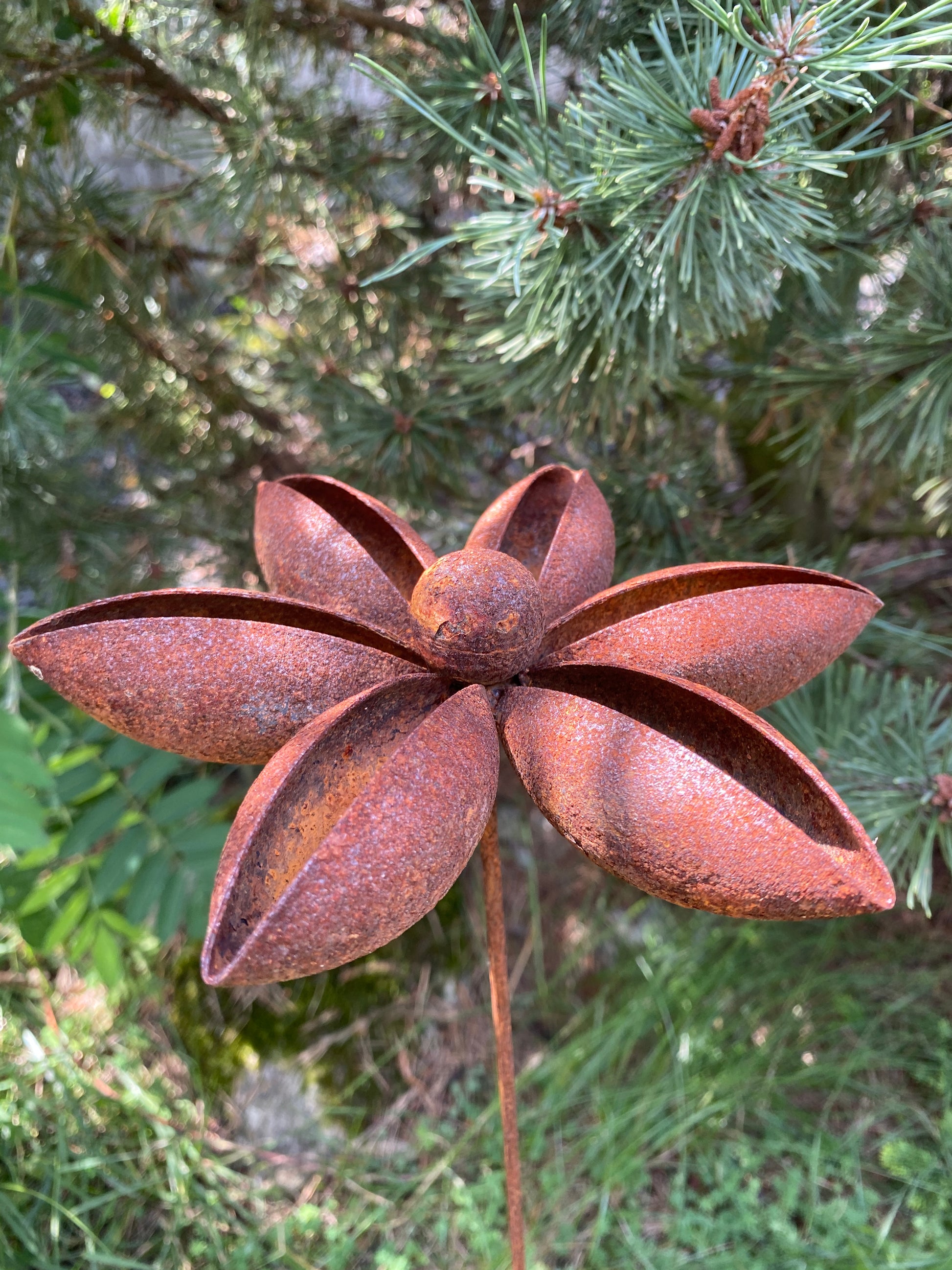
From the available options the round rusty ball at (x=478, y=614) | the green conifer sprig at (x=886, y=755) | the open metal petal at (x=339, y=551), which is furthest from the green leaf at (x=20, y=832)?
the green conifer sprig at (x=886, y=755)

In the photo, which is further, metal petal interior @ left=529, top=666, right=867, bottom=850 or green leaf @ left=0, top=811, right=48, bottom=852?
green leaf @ left=0, top=811, right=48, bottom=852

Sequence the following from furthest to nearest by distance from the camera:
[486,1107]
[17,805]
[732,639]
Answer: [486,1107]
[17,805]
[732,639]

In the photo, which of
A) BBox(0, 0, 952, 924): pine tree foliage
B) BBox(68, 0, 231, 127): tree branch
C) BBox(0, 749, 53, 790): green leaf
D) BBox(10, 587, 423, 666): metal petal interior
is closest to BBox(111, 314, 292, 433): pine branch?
BBox(0, 0, 952, 924): pine tree foliage

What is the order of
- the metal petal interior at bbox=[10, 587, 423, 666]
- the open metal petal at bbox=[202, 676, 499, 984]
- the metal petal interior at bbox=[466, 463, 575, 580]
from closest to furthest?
the open metal petal at bbox=[202, 676, 499, 984]
the metal petal interior at bbox=[10, 587, 423, 666]
the metal petal interior at bbox=[466, 463, 575, 580]

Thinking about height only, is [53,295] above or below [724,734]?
above

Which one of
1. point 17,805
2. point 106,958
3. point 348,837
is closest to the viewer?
point 348,837

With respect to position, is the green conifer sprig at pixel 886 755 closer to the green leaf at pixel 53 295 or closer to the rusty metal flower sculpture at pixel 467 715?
the rusty metal flower sculpture at pixel 467 715

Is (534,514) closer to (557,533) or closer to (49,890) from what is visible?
(557,533)

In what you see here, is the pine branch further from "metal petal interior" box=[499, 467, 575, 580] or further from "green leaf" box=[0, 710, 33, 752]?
"metal petal interior" box=[499, 467, 575, 580]

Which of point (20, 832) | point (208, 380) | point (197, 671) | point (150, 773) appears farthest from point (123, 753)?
point (197, 671)
